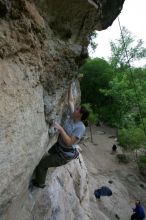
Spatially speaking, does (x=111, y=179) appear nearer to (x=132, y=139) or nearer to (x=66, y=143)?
(x=132, y=139)

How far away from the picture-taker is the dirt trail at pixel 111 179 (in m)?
16.1

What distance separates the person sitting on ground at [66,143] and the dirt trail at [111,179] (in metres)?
7.22

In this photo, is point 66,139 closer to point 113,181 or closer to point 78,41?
point 78,41

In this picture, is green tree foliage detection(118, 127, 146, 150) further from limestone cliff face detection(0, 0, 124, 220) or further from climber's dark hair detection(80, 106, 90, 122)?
climber's dark hair detection(80, 106, 90, 122)

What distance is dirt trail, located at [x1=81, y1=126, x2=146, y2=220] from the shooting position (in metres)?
16.1

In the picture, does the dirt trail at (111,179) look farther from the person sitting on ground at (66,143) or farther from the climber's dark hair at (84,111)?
the climber's dark hair at (84,111)

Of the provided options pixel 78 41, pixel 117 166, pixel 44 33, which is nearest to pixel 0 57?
pixel 44 33

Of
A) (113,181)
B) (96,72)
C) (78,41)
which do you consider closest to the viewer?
(78,41)

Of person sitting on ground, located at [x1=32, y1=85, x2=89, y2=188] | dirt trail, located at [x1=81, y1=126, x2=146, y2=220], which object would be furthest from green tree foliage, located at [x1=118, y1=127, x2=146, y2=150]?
person sitting on ground, located at [x1=32, y1=85, x2=89, y2=188]

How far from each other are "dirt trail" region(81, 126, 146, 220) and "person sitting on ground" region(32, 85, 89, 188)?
23.7 feet

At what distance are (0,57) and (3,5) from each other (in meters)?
0.72

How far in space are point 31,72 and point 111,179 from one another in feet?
57.8

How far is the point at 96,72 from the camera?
111 ft

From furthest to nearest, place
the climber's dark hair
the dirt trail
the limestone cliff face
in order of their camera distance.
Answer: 1. the dirt trail
2. the climber's dark hair
3. the limestone cliff face
